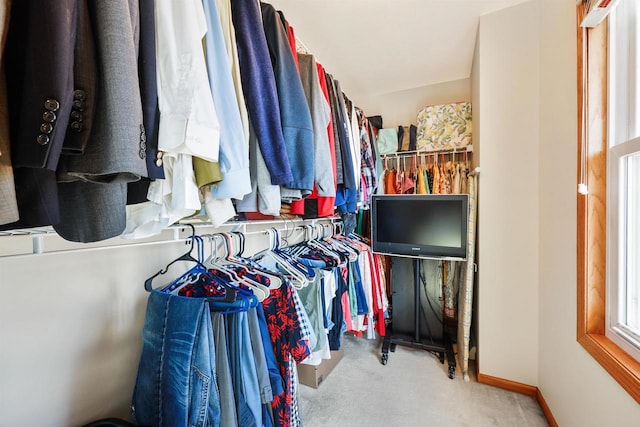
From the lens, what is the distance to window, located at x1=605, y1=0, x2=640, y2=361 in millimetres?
992

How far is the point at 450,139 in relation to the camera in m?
2.33

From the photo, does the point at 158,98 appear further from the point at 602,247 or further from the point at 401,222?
the point at 401,222

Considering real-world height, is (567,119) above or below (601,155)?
above

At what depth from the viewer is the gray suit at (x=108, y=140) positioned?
0.43 metres

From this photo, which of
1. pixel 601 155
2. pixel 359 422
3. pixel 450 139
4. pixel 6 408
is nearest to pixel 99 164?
pixel 6 408

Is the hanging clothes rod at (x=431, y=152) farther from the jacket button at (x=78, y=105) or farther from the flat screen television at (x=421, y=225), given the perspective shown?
the jacket button at (x=78, y=105)

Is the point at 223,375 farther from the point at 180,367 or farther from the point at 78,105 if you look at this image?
the point at 78,105

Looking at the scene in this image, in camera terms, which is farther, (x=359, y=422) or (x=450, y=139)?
(x=450, y=139)

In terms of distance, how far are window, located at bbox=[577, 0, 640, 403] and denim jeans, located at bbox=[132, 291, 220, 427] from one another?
1397 millimetres

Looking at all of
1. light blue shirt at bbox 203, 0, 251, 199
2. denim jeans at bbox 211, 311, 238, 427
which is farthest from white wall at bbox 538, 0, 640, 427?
light blue shirt at bbox 203, 0, 251, 199

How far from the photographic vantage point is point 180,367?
81 cm

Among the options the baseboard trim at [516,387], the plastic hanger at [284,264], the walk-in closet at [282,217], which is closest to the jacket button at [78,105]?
the walk-in closet at [282,217]

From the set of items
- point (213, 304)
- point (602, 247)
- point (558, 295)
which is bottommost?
point (558, 295)

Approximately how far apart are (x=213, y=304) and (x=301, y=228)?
1.12 metres
